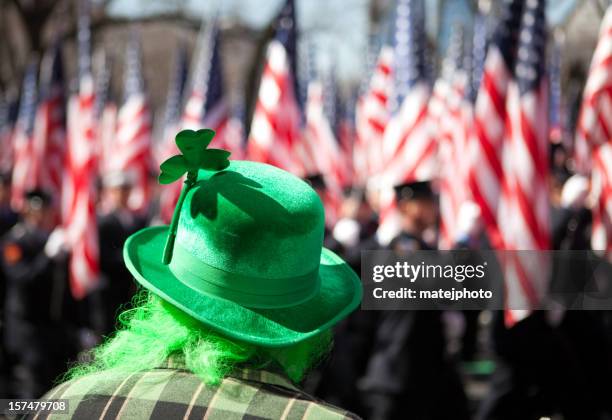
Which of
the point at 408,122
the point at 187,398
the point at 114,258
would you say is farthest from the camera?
the point at 114,258

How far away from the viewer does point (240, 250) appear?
68.4 inches

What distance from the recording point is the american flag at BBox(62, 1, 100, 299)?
859 centimetres

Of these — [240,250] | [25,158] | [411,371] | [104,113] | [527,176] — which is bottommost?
[411,371]

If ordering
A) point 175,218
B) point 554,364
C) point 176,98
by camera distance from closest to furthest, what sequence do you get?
1. point 175,218
2. point 554,364
3. point 176,98

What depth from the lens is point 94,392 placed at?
174cm

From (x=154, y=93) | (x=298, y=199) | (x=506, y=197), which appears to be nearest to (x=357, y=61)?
(x=154, y=93)

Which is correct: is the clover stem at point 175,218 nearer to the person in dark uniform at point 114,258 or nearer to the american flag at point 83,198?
the person in dark uniform at point 114,258

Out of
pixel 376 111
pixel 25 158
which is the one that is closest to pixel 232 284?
pixel 376 111

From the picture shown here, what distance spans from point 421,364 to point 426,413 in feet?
1.07

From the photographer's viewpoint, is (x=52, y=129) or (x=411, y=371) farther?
(x=52, y=129)

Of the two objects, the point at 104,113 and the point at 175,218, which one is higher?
the point at 104,113

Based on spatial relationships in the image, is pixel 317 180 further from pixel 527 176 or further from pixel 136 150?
pixel 527 176

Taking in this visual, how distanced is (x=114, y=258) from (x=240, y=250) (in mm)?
7911

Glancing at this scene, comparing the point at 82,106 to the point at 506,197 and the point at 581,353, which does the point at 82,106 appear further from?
the point at 581,353
